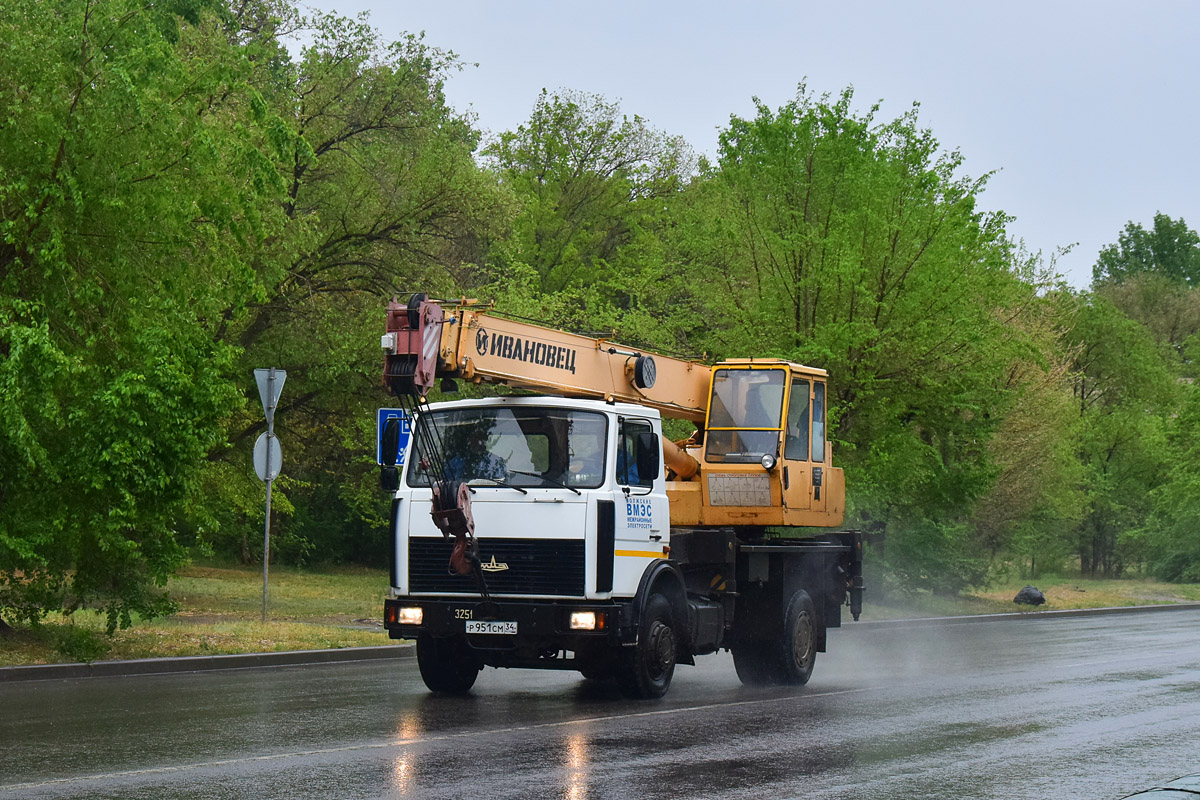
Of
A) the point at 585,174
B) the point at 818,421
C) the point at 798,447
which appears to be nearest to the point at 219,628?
the point at 798,447

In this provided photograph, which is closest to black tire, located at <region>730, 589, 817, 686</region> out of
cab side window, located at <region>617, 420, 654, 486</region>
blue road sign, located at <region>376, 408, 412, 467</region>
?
cab side window, located at <region>617, 420, 654, 486</region>

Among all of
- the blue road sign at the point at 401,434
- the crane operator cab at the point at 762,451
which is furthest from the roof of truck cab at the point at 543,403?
the crane operator cab at the point at 762,451

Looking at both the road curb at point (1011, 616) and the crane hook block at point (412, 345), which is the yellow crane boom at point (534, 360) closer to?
the crane hook block at point (412, 345)

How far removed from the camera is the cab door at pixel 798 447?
607 inches

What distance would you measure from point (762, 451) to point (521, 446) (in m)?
3.46

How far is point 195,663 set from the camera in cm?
1570

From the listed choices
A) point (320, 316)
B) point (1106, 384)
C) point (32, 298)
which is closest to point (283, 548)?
point (320, 316)

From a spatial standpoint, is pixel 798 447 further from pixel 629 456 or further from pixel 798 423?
pixel 629 456

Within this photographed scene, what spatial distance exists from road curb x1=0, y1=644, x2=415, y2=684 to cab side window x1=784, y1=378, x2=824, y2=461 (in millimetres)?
6009

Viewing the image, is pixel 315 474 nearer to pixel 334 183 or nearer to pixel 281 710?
pixel 334 183

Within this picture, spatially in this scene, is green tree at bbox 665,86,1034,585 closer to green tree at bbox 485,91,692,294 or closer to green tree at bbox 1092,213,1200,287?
green tree at bbox 485,91,692,294

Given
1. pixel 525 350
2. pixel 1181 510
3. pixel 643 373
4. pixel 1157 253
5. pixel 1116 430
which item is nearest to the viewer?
pixel 525 350

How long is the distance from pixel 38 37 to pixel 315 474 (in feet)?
90.1

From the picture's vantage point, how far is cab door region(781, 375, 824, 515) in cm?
1543
